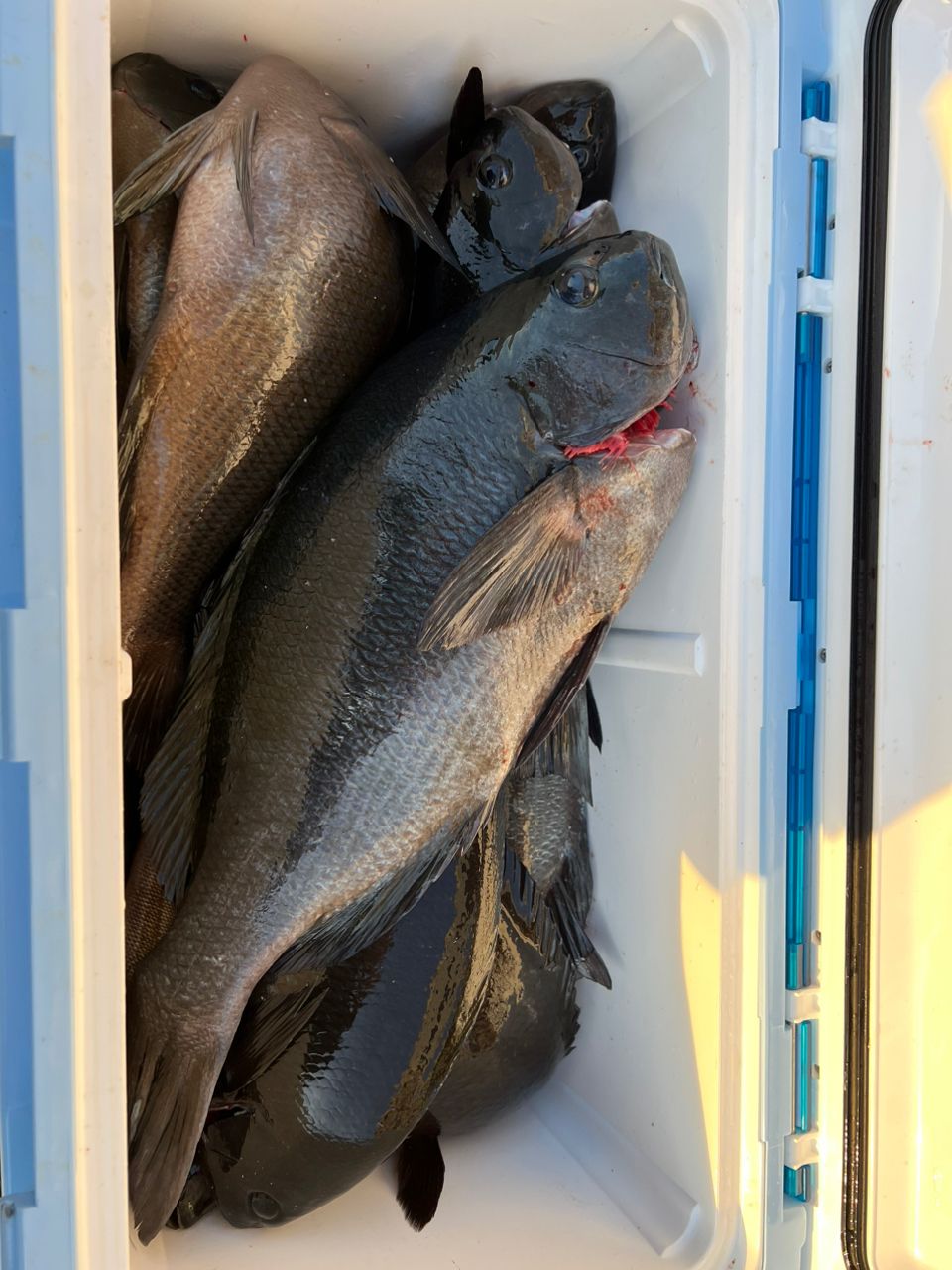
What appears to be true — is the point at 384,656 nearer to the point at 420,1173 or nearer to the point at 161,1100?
the point at 161,1100

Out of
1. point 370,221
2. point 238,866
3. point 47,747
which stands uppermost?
point 370,221

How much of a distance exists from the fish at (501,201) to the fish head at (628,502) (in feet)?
1.00

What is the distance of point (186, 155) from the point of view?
1.19 meters

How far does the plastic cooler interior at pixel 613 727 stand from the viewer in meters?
0.86

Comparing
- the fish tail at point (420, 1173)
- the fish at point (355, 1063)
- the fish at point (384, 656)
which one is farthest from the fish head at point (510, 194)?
the fish tail at point (420, 1173)

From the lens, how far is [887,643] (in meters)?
1.14

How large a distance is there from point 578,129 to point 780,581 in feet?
2.36

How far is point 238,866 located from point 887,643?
0.83 meters

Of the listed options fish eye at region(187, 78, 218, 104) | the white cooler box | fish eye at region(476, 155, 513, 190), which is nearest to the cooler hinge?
the white cooler box

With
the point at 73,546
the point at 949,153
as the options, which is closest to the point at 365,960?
the point at 73,546

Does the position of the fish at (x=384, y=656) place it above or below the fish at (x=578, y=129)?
below

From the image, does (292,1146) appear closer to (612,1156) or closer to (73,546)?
(612,1156)

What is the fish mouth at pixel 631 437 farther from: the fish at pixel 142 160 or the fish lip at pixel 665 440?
the fish at pixel 142 160

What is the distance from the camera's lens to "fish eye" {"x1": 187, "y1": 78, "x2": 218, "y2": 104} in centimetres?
127
